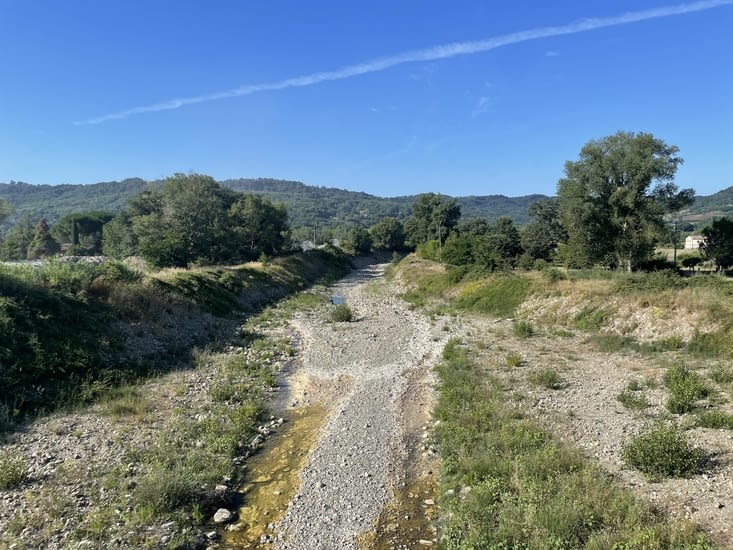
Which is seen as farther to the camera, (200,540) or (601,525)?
(200,540)

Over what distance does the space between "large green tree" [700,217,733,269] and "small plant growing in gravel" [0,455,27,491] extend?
7156 centimetres

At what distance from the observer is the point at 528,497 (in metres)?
9.02

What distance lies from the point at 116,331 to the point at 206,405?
940 cm

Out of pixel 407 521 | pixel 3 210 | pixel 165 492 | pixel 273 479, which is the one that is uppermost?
pixel 3 210

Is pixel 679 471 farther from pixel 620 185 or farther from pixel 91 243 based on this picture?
pixel 91 243

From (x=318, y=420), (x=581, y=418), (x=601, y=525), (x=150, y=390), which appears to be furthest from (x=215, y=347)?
(x=601, y=525)

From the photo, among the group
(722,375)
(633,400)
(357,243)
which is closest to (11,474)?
(633,400)

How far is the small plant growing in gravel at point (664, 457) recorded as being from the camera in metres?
9.80

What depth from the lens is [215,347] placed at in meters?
25.0

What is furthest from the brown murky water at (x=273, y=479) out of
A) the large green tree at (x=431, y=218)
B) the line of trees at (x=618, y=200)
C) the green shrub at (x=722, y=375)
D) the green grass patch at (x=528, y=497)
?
the large green tree at (x=431, y=218)

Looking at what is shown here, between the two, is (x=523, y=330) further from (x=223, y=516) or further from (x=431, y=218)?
(x=431, y=218)

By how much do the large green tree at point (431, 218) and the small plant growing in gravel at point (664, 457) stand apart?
9448 centimetres

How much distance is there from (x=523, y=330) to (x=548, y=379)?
30.7ft

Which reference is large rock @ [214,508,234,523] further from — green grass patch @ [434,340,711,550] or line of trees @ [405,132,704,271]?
line of trees @ [405,132,704,271]
